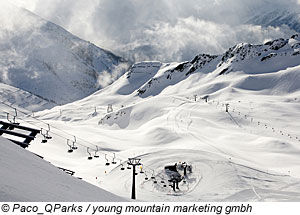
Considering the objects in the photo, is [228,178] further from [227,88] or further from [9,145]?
[227,88]

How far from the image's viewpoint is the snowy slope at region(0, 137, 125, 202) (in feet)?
20.5

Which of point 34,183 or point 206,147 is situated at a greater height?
point 206,147

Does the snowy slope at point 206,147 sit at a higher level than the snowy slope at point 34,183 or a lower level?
higher

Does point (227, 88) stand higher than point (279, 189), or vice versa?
point (227, 88)

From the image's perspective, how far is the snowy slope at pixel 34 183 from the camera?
625cm

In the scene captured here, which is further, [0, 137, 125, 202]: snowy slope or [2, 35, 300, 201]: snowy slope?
[2, 35, 300, 201]: snowy slope

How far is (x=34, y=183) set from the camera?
7.19 m

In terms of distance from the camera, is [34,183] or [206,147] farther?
[206,147]

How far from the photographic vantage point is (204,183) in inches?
1706

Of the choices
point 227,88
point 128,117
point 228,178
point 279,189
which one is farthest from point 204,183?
point 227,88

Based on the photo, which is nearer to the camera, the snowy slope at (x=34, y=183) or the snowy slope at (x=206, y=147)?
the snowy slope at (x=34, y=183)

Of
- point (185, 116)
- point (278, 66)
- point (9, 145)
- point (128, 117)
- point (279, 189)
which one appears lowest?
point (9, 145)

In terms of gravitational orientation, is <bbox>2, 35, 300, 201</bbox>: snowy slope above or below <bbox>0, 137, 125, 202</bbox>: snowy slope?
above
